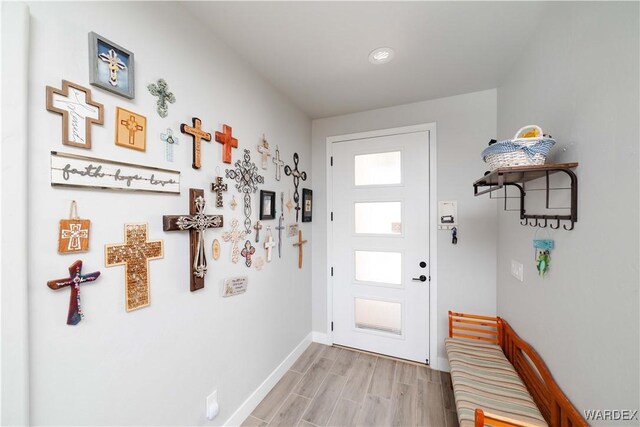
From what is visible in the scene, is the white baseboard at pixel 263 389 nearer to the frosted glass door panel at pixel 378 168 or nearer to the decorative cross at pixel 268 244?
the decorative cross at pixel 268 244

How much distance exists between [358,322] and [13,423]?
2.28 metres

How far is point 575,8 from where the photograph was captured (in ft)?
3.39

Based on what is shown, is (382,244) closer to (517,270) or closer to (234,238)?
(517,270)

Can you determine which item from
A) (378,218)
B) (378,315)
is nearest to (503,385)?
(378,315)

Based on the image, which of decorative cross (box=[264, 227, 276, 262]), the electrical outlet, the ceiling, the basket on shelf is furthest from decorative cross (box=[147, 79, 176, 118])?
the electrical outlet

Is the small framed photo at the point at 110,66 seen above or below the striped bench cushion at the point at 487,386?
above

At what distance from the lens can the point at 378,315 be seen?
2.41m

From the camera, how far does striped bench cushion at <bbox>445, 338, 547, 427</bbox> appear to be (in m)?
1.19

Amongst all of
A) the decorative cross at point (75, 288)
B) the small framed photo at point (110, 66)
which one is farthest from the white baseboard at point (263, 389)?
the small framed photo at point (110, 66)

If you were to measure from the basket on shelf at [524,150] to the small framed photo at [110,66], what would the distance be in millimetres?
1634

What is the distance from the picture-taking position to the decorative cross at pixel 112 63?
0.91 m

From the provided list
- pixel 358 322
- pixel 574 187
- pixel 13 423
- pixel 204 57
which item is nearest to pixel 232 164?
pixel 204 57

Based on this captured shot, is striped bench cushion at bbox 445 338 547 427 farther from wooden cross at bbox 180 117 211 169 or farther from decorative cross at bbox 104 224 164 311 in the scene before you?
wooden cross at bbox 180 117 211 169

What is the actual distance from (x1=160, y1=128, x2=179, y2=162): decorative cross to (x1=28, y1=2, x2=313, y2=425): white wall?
27 millimetres
